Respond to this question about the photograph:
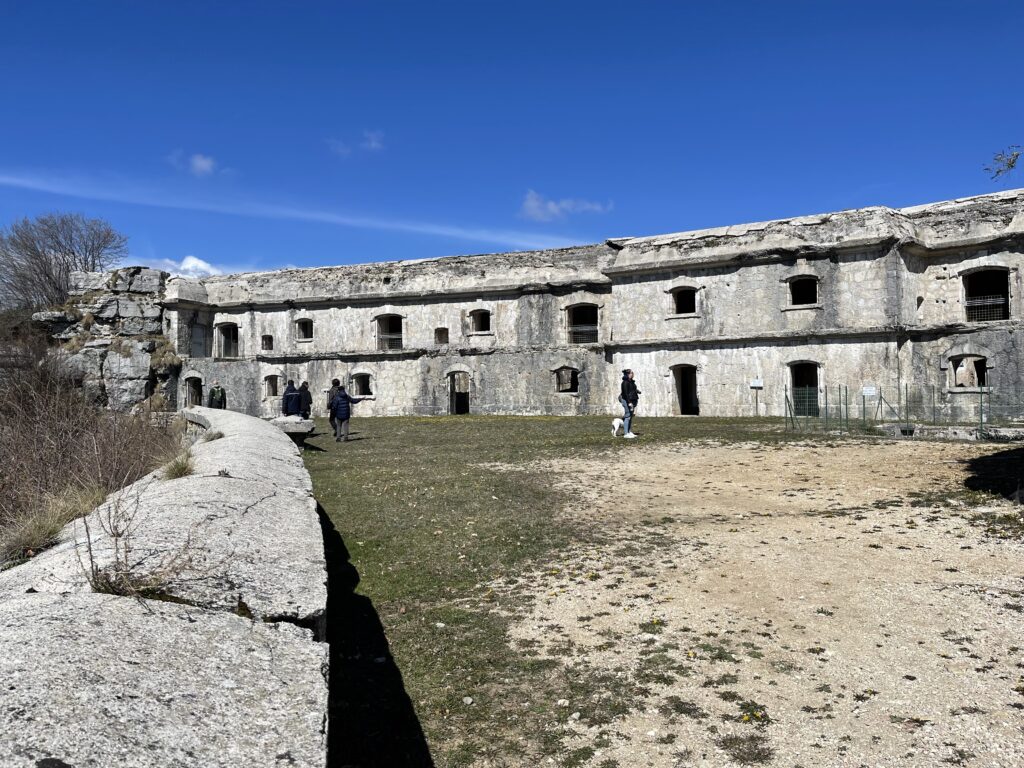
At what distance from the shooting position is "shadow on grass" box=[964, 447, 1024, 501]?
28.1 feet

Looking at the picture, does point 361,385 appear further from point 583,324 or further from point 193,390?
point 583,324

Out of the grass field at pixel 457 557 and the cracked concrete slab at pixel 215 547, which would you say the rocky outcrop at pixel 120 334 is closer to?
the grass field at pixel 457 557

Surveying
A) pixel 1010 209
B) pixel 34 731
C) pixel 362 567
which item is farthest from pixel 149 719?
pixel 1010 209

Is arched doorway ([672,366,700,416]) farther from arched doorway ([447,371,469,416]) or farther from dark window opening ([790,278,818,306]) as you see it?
arched doorway ([447,371,469,416])

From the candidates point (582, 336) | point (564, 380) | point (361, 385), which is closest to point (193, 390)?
point (361, 385)

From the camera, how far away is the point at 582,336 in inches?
1063

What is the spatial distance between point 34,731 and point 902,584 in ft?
18.4

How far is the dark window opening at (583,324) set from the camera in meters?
26.1

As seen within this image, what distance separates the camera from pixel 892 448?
493 inches

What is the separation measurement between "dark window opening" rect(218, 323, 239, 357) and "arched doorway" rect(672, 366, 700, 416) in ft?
60.3

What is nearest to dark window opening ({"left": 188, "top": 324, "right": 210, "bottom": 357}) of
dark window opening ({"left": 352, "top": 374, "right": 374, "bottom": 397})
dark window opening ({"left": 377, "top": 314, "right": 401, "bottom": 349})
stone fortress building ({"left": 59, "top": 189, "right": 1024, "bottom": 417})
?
stone fortress building ({"left": 59, "top": 189, "right": 1024, "bottom": 417})

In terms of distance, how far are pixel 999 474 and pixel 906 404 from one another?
10.1 meters

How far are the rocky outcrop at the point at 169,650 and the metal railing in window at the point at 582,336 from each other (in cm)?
2286

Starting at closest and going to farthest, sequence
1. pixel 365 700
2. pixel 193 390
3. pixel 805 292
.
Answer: pixel 365 700
pixel 805 292
pixel 193 390
